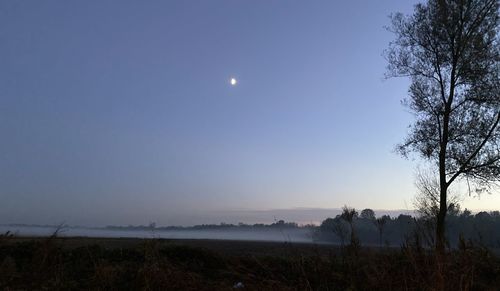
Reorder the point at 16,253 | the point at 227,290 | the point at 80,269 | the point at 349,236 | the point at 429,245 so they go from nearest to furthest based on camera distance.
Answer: the point at 429,245 → the point at 227,290 → the point at 349,236 → the point at 80,269 → the point at 16,253

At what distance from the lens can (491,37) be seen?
20.4m

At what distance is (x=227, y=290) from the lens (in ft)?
23.3

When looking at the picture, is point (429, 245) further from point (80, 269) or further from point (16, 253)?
point (16, 253)

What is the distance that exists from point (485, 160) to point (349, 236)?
1392cm

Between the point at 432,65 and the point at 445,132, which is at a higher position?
the point at 432,65

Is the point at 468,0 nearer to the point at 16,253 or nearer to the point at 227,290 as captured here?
the point at 227,290

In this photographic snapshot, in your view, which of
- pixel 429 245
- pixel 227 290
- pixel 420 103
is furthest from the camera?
pixel 420 103

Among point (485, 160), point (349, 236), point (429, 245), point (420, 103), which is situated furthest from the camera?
point (420, 103)

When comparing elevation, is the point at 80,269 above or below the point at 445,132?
below

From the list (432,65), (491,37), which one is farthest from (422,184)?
(491,37)

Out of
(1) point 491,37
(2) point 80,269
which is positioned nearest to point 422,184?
(1) point 491,37

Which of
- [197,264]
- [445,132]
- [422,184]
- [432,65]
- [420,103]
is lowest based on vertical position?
[197,264]

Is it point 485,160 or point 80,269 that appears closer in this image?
point 80,269

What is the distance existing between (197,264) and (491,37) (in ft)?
54.0
